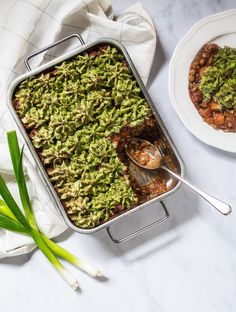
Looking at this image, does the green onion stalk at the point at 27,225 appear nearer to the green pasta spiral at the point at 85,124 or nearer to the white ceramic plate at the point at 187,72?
the green pasta spiral at the point at 85,124

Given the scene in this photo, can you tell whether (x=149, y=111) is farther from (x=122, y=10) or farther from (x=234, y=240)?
(x=234, y=240)

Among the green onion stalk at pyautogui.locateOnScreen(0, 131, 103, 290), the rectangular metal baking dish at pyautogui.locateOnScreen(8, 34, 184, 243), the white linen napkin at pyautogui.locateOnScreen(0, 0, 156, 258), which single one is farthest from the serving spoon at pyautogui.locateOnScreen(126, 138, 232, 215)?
the green onion stalk at pyautogui.locateOnScreen(0, 131, 103, 290)

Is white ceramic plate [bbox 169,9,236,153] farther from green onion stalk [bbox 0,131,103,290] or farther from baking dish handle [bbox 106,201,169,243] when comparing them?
green onion stalk [bbox 0,131,103,290]

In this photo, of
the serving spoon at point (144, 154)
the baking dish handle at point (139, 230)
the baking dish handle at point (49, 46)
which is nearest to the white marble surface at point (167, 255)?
the baking dish handle at point (139, 230)

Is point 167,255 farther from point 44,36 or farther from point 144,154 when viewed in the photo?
point 44,36

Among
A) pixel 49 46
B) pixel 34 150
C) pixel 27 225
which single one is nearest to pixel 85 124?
pixel 34 150

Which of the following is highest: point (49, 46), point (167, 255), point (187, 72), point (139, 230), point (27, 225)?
point (49, 46)
